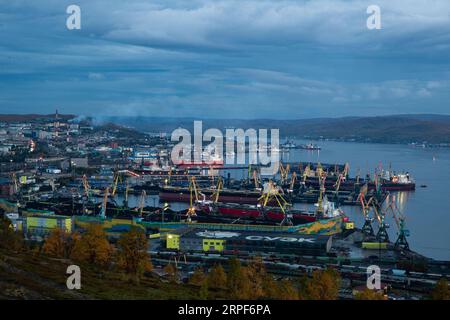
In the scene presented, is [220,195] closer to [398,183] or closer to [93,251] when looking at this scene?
[398,183]

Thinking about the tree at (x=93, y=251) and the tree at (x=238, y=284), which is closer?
the tree at (x=238, y=284)

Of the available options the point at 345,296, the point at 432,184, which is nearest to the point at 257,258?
the point at 345,296

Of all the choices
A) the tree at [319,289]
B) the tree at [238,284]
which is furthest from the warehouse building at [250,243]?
the tree at [238,284]

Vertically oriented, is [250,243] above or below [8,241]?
below

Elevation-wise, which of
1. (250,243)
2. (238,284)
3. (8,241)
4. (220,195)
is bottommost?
(250,243)

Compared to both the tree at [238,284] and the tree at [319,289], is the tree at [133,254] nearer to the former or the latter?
the tree at [238,284]

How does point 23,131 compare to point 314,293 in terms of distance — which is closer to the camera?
point 314,293

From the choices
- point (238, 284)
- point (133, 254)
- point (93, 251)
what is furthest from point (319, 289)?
point (93, 251)

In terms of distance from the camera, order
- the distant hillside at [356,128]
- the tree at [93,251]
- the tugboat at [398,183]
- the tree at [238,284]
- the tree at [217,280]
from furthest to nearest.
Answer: the distant hillside at [356,128], the tugboat at [398,183], the tree at [93,251], the tree at [217,280], the tree at [238,284]

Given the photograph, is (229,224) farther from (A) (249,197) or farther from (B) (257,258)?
(A) (249,197)
